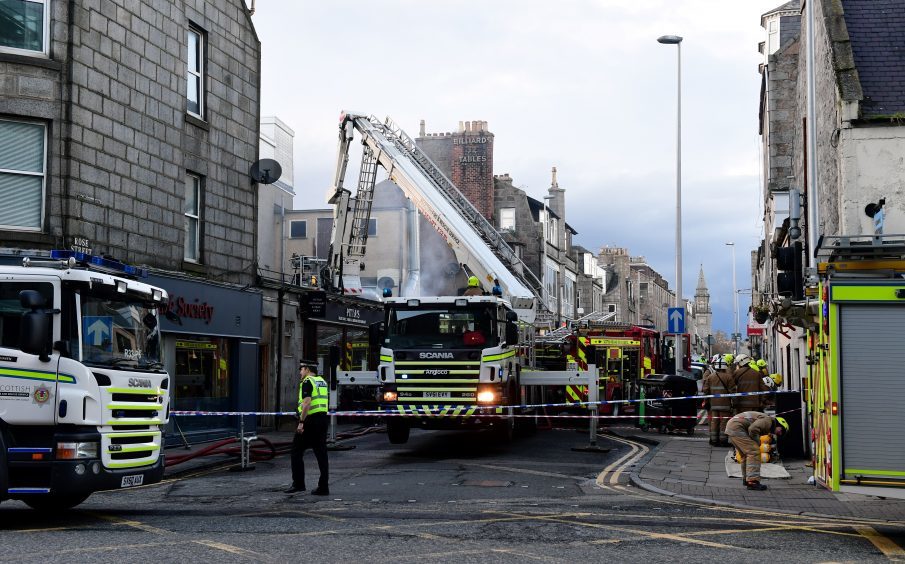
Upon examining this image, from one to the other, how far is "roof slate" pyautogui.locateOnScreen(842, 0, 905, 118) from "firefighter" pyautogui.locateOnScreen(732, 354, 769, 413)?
501 centimetres

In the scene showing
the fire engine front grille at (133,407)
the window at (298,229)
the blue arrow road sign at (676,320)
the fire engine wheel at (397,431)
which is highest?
the window at (298,229)

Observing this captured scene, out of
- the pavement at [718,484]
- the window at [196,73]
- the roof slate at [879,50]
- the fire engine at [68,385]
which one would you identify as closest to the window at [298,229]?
the window at [196,73]

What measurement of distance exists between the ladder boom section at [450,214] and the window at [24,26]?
8.31 m

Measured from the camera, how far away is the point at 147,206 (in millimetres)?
20141

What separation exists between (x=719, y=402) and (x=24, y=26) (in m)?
14.5

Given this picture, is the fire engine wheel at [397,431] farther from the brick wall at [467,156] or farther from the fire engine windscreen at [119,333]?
the brick wall at [467,156]

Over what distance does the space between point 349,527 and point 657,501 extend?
167 inches

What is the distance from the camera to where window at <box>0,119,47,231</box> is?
56.8 ft

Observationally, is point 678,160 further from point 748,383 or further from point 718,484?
point 718,484

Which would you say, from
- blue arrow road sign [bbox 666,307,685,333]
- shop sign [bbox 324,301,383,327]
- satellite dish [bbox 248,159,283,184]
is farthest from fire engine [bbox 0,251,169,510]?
blue arrow road sign [bbox 666,307,685,333]

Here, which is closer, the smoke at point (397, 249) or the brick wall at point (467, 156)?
the smoke at point (397, 249)

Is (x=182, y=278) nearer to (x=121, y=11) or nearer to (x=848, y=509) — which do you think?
(x=121, y=11)

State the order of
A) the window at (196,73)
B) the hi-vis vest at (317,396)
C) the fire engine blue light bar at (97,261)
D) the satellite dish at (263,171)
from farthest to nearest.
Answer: the satellite dish at (263,171), the window at (196,73), the hi-vis vest at (317,396), the fire engine blue light bar at (97,261)

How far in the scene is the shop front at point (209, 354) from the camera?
20672 mm
